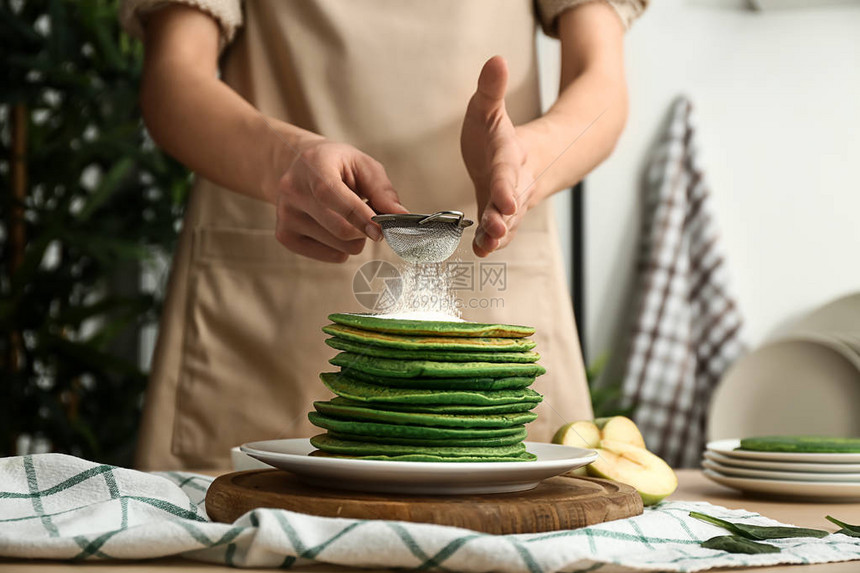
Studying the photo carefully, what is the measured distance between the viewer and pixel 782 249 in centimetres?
A: 295

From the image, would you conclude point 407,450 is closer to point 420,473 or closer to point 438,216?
point 420,473

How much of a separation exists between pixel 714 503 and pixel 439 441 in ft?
1.24

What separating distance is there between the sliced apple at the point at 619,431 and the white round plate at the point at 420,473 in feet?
0.67

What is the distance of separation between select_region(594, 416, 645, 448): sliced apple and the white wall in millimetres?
2098

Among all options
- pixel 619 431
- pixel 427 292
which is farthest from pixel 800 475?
pixel 427 292

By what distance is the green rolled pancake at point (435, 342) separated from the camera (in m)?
0.70

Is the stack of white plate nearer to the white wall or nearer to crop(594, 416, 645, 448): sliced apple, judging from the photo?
crop(594, 416, 645, 448): sliced apple

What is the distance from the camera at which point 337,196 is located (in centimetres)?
83

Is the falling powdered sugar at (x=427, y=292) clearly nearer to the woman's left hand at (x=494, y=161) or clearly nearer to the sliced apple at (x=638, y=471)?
the woman's left hand at (x=494, y=161)

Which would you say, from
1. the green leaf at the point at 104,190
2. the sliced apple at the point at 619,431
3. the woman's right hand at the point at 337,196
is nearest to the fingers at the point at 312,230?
the woman's right hand at the point at 337,196

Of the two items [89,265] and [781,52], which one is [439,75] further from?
[781,52]

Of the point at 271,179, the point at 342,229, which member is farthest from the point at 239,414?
the point at 342,229

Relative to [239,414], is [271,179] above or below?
above

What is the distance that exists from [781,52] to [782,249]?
0.64 meters
